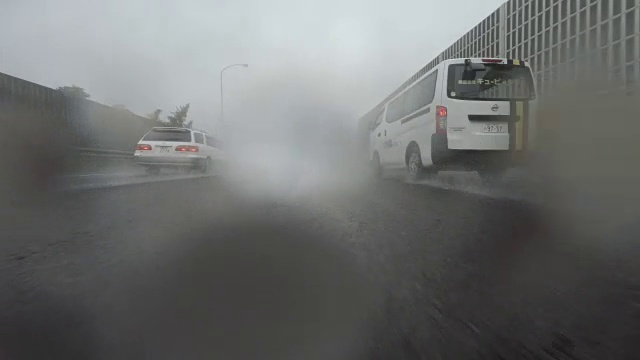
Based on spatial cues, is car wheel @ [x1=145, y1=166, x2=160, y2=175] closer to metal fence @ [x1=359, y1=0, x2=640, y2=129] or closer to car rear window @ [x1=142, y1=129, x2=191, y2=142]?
car rear window @ [x1=142, y1=129, x2=191, y2=142]

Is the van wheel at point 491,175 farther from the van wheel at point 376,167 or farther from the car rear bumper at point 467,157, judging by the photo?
the van wheel at point 376,167

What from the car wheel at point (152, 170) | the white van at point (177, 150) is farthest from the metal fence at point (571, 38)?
the car wheel at point (152, 170)

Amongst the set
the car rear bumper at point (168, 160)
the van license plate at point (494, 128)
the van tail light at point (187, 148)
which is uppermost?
the van license plate at point (494, 128)

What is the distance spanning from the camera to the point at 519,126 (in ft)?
21.3

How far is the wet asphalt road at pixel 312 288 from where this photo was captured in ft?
5.14

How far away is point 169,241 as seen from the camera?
2959 millimetres

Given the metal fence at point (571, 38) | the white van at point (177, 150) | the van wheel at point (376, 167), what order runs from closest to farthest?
1. the metal fence at point (571, 38)
2. the white van at point (177, 150)
3. the van wheel at point (376, 167)

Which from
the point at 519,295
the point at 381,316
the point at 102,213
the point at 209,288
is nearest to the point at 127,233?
the point at 102,213

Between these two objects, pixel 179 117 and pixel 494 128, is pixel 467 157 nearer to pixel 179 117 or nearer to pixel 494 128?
pixel 494 128

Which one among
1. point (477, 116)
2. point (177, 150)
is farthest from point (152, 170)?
point (477, 116)

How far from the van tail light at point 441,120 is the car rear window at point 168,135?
10.3 feet

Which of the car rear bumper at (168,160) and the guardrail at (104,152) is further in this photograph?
the car rear bumper at (168,160)

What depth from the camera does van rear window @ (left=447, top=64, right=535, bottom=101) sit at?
6.77 m

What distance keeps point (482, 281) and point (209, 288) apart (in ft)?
3.61
